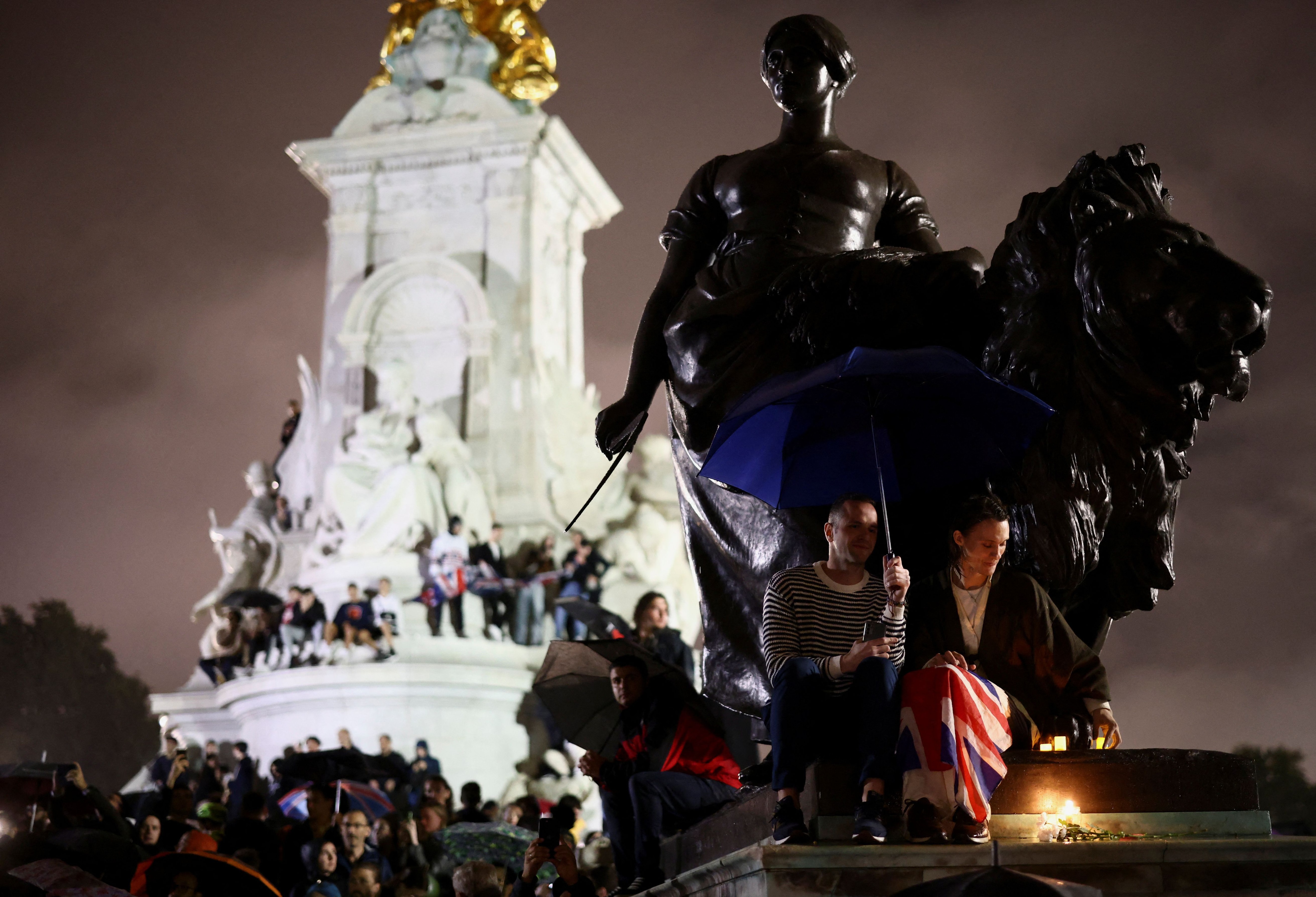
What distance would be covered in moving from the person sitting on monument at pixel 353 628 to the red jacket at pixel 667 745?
12025 millimetres

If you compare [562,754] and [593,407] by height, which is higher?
[593,407]

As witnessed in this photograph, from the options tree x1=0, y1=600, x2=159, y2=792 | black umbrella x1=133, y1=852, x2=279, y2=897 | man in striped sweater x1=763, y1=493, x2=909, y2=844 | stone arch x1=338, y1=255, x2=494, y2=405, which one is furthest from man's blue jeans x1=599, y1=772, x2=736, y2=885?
tree x1=0, y1=600, x2=159, y2=792

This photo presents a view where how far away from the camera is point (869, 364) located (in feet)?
15.9

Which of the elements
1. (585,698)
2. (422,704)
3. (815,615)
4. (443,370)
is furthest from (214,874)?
(443,370)

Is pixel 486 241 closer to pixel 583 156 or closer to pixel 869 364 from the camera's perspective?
pixel 583 156

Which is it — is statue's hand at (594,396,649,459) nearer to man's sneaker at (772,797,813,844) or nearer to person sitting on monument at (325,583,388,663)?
man's sneaker at (772,797,813,844)

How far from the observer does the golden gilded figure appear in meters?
24.5

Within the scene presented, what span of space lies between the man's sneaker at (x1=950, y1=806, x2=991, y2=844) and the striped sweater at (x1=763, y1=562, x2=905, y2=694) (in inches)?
22.0

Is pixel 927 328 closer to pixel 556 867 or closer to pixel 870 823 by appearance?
pixel 870 823

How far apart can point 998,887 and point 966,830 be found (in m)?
1.11

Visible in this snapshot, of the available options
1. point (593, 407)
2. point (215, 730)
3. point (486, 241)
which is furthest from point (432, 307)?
point (215, 730)

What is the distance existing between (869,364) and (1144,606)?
1224 mm

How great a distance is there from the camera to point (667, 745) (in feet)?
19.3

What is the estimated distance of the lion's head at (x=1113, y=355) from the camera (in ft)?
15.7
